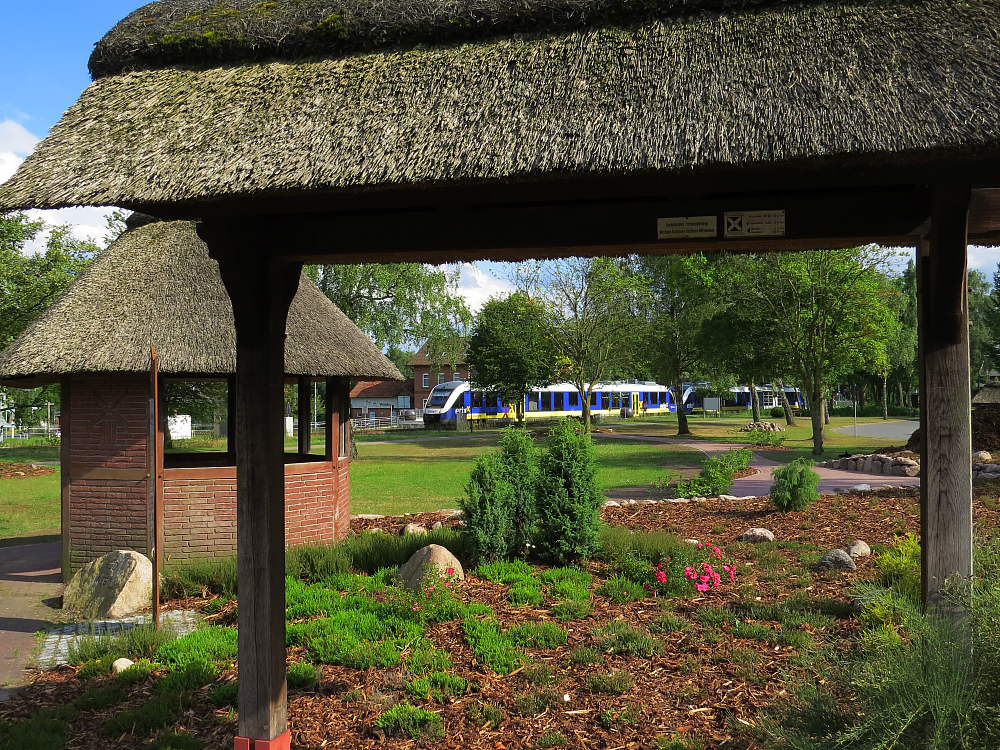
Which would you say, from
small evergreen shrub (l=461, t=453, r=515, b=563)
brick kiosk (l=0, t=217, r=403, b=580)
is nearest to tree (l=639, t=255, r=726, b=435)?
brick kiosk (l=0, t=217, r=403, b=580)

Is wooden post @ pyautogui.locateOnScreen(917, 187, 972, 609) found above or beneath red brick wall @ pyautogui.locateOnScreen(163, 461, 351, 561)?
above

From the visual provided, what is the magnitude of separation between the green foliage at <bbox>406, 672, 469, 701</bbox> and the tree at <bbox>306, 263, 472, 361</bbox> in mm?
21857

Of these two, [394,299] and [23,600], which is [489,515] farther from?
[394,299]

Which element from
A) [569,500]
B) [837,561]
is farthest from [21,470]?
[837,561]

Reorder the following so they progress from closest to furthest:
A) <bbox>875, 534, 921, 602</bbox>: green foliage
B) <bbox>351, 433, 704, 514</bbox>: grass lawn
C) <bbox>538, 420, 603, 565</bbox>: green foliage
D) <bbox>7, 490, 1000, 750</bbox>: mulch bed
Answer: <bbox>7, 490, 1000, 750</bbox>: mulch bed → <bbox>875, 534, 921, 602</bbox>: green foliage → <bbox>538, 420, 603, 565</bbox>: green foliage → <bbox>351, 433, 704, 514</bbox>: grass lawn

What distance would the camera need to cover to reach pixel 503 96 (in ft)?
13.7

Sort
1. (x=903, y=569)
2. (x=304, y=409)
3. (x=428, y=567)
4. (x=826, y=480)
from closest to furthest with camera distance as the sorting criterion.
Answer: (x=903, y=569) → (x=428, y=567) → (x=304, y=409) → (x=826, y=480)

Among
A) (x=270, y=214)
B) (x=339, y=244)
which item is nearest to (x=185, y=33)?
(x=270, y=214)

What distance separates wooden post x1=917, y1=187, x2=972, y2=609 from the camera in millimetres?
3809

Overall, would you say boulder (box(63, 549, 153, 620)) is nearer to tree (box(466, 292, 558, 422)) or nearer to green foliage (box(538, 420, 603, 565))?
green foliage (box(538, 420, 603, 565))

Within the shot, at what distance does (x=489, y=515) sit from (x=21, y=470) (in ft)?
71.8

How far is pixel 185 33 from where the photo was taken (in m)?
5.00

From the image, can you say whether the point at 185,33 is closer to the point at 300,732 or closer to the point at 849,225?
the point at 849,225

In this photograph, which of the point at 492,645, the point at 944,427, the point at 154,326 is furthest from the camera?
the point at 154,326
